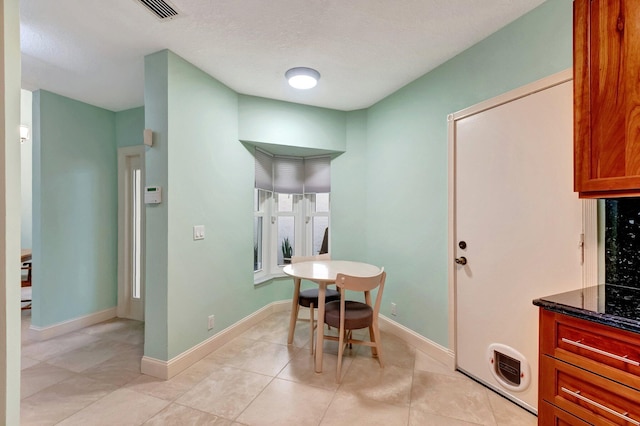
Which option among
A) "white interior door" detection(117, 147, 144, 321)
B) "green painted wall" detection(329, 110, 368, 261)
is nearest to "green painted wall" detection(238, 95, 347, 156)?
"green painted wall" detection(329, 110, 368, 261)

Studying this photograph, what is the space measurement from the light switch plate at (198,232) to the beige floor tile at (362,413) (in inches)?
64.1

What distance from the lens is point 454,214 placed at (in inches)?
91.0

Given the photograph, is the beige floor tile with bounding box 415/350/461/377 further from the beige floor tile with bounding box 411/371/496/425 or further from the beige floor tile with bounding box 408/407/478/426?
the beige floor tile with bounding box 408/407/478/426

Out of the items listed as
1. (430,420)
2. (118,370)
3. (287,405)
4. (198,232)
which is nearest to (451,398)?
(430,420)

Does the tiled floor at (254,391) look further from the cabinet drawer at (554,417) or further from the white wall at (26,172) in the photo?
the white wall at (26,172)

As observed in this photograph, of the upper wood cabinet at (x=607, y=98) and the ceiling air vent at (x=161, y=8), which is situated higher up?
the ceiling air vent at (x=161, y=8)

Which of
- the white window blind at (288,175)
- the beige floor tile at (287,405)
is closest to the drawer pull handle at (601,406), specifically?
the beige floor tile at (287,405)

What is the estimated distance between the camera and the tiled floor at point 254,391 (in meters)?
1.76

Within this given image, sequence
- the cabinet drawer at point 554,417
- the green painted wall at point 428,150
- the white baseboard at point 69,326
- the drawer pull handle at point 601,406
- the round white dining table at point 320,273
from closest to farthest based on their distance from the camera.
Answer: the drawer pull handle at point 601,406 < the cabinet drawer at point 554,417 < the green painted wall at point 428,150 < the round white dining table at point 320,273 < the white baseboard at point 69,326

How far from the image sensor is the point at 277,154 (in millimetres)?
3781

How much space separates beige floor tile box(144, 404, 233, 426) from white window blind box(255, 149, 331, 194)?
238 cm

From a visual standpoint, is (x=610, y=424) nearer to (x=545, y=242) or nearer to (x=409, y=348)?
(x=545, y=242)

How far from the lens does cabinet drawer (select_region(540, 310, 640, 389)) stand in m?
1.05

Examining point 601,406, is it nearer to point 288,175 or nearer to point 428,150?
point 428,150
